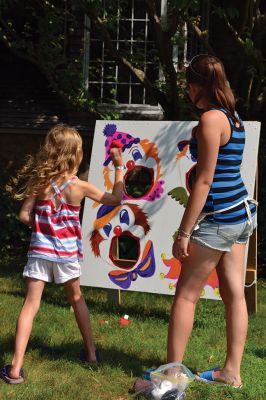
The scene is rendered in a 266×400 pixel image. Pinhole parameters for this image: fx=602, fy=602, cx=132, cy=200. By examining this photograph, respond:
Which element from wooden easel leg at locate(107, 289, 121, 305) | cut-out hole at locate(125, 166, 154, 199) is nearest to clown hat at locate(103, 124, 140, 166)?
wooden easel leg at locate(107, 289, 121, 305)

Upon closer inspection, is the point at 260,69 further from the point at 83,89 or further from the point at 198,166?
the point at 198,166

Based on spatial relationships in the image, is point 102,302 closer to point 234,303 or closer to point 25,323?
point 25,323

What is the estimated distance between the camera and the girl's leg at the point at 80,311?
12.4 ft

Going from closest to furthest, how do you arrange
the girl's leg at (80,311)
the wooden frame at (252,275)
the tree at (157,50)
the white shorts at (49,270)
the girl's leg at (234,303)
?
the girl's leg at (234,303), the white shorts at (49,270), the girl's leg at (80,311), the wooden frame at (252,275), the tree at (157,50)

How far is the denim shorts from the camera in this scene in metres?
3.31

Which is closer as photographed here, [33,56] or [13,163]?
[33,56]

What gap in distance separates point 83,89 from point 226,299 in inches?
207

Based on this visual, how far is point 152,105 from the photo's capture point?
9.80m

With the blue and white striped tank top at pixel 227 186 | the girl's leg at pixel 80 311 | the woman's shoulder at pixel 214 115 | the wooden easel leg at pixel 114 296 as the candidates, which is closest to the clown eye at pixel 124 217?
the wooden easel leg at pixel 114 296

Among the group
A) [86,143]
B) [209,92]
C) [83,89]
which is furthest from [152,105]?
[209,92]

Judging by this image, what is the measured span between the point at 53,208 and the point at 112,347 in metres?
1.25

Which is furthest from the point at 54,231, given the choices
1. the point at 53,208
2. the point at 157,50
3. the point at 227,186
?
the point at 157,50

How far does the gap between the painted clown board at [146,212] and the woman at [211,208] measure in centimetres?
168

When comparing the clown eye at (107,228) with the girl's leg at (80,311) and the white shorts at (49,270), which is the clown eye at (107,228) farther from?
the white shorts at (49,270)
